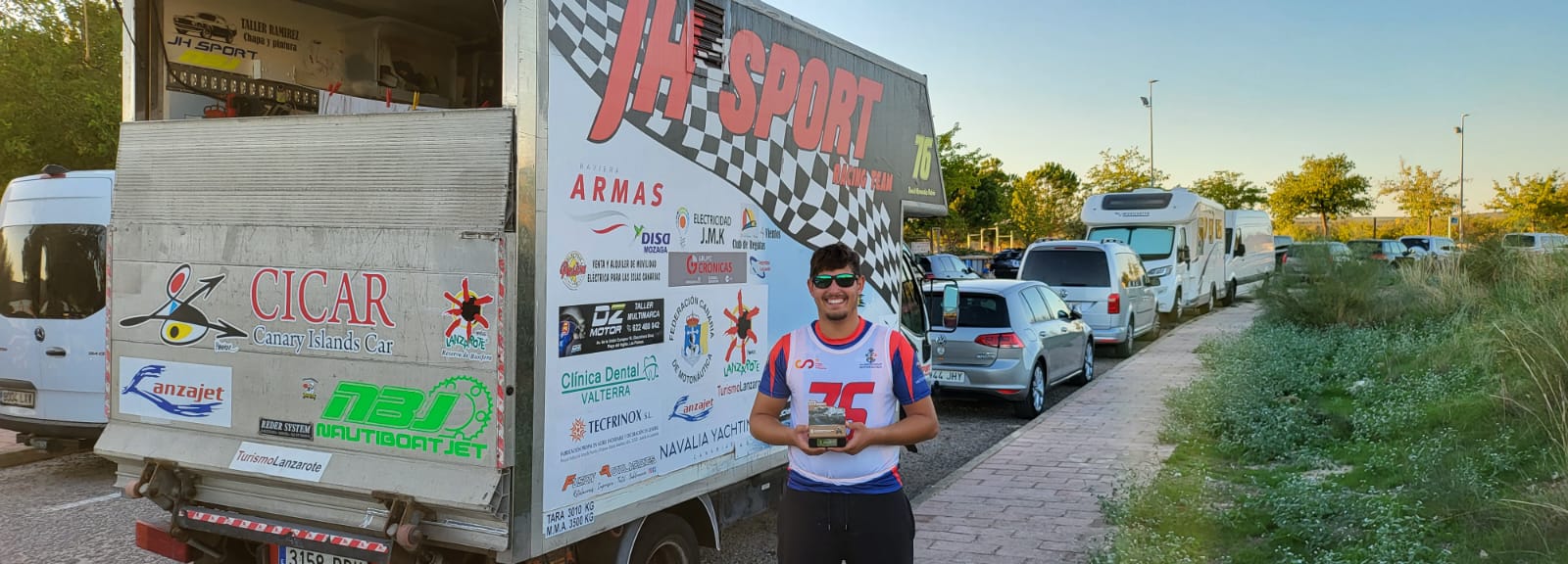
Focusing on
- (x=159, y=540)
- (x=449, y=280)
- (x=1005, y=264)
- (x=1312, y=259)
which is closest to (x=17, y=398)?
(x=159, y=540)

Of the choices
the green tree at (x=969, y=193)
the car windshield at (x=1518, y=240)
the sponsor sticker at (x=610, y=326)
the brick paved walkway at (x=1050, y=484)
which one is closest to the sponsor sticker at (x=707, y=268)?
the sponsor sticker at (x=610, y=326)

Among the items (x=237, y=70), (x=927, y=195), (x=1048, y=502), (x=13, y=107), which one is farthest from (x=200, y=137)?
(x=13, y=107)

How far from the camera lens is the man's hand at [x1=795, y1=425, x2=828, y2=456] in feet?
9.89

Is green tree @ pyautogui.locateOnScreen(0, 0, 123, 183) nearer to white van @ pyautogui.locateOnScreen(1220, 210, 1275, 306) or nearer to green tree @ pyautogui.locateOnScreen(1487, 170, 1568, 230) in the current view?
white van @ pyautogui.locateOnScreen(1220, 210, 1275, 306)

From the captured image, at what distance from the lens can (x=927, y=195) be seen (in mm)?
7023

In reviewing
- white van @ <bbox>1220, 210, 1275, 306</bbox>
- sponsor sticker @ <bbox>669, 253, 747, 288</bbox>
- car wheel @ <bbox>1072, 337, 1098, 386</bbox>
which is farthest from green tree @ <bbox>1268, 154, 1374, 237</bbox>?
sponsor sticker @ <bbox>669, 253, 747, 288</bbox>

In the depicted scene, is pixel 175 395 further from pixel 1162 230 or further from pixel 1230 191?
pixel 1230 191

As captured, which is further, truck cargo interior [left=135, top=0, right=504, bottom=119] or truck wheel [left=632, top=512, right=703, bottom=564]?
truck cargo interior [left=135, top=0, right=504, bottom=119]

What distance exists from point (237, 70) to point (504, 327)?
92.6 inches

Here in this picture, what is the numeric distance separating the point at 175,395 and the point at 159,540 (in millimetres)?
621

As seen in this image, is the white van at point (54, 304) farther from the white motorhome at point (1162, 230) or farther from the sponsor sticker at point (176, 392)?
the white motorhome at point (1162, 230)

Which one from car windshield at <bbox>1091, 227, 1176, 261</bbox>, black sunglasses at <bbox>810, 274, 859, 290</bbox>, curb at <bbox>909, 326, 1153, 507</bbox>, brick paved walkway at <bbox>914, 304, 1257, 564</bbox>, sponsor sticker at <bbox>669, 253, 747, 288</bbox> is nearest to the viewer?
black sunglasses at <bbox>810, 274, 859, 290</bbox>

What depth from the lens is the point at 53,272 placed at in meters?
7.65

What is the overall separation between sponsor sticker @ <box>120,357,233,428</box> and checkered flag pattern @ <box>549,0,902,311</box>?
191 centimetres
